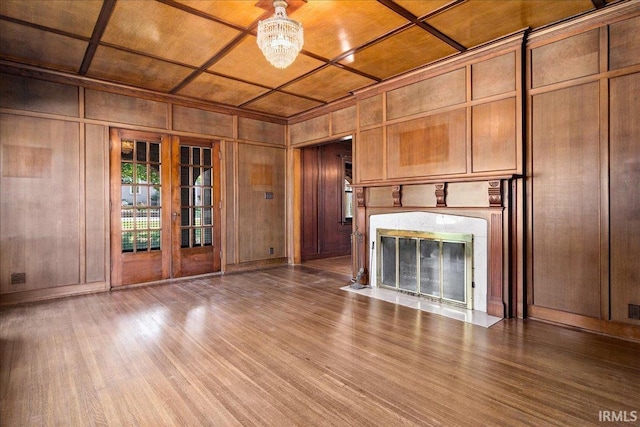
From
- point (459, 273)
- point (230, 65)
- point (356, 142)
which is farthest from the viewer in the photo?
point (356, 142)

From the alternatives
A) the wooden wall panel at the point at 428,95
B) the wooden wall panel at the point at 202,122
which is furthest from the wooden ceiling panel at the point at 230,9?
the wooden wall panel at the point at 202,122

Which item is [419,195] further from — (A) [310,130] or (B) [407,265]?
(A) [310,130]

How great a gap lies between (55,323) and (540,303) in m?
5.18

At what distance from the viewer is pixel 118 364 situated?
264 centimetres

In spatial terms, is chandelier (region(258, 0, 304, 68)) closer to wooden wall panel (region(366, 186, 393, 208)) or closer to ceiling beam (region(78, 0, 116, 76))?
ceiling beam (region(78, 0, 116, 76))

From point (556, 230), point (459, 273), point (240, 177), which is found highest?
point (240, 177)

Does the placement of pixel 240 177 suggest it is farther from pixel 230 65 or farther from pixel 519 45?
pixel 519 45

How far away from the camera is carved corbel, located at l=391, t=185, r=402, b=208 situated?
4787 millimetres

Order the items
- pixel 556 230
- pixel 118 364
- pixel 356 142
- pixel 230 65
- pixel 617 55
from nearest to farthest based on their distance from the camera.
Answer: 1. pixel 118 364
2. pixel 617 55
3. pixel 556 230
4. pixel 230 65
5. pixel 356 142

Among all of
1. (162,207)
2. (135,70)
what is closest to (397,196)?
(162,207)

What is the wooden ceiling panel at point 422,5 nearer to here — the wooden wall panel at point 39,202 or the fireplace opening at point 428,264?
the fireplace opening at point 428,264

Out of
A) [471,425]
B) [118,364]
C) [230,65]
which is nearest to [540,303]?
[471,425]

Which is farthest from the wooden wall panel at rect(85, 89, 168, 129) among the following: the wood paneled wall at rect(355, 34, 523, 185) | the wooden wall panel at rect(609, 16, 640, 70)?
the wooden wall panel at rect(609, 16, 640, 70)

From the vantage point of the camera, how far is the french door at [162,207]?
5156 mm
